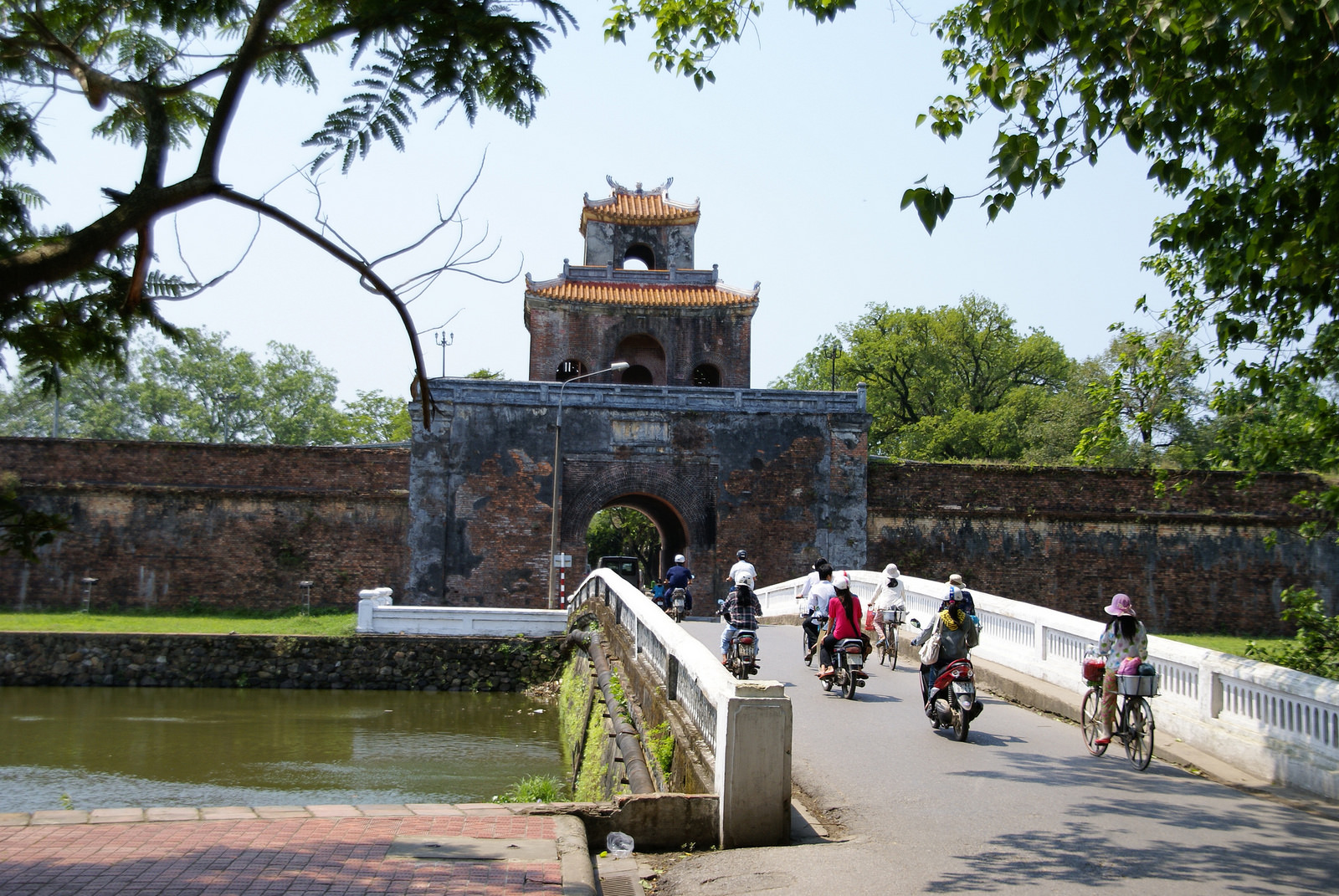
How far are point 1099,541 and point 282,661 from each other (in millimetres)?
18783

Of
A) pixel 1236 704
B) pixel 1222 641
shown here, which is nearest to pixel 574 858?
pixel 1236 704

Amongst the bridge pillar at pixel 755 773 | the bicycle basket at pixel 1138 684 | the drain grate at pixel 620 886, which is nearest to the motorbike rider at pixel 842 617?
the bicycle basket at pixel 1138 684

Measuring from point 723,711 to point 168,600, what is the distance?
21943mm

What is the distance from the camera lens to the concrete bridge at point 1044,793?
493 centimetres

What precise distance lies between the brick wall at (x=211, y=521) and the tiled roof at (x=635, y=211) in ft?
30.8

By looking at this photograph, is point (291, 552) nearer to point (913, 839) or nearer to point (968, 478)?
point (968, 478)

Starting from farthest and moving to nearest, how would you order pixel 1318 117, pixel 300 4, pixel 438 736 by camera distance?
1. pixel 438 736
2. pixel 1318 117
3. pixel 300 4

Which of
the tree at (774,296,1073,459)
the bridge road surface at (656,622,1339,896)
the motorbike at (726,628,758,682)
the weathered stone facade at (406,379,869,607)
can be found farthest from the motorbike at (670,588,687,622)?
the tree at (774,296,1073,459)

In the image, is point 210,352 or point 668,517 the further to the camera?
point 210,352

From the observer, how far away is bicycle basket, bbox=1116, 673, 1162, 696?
23.5 ft

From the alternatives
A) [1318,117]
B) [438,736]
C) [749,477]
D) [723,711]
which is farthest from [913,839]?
[749,477]

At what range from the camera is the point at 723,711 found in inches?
223

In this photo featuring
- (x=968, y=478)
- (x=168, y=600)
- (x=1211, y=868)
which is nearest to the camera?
(x=1211, y=868)

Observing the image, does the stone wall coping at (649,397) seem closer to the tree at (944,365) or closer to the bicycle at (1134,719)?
the tree at (944,365)
